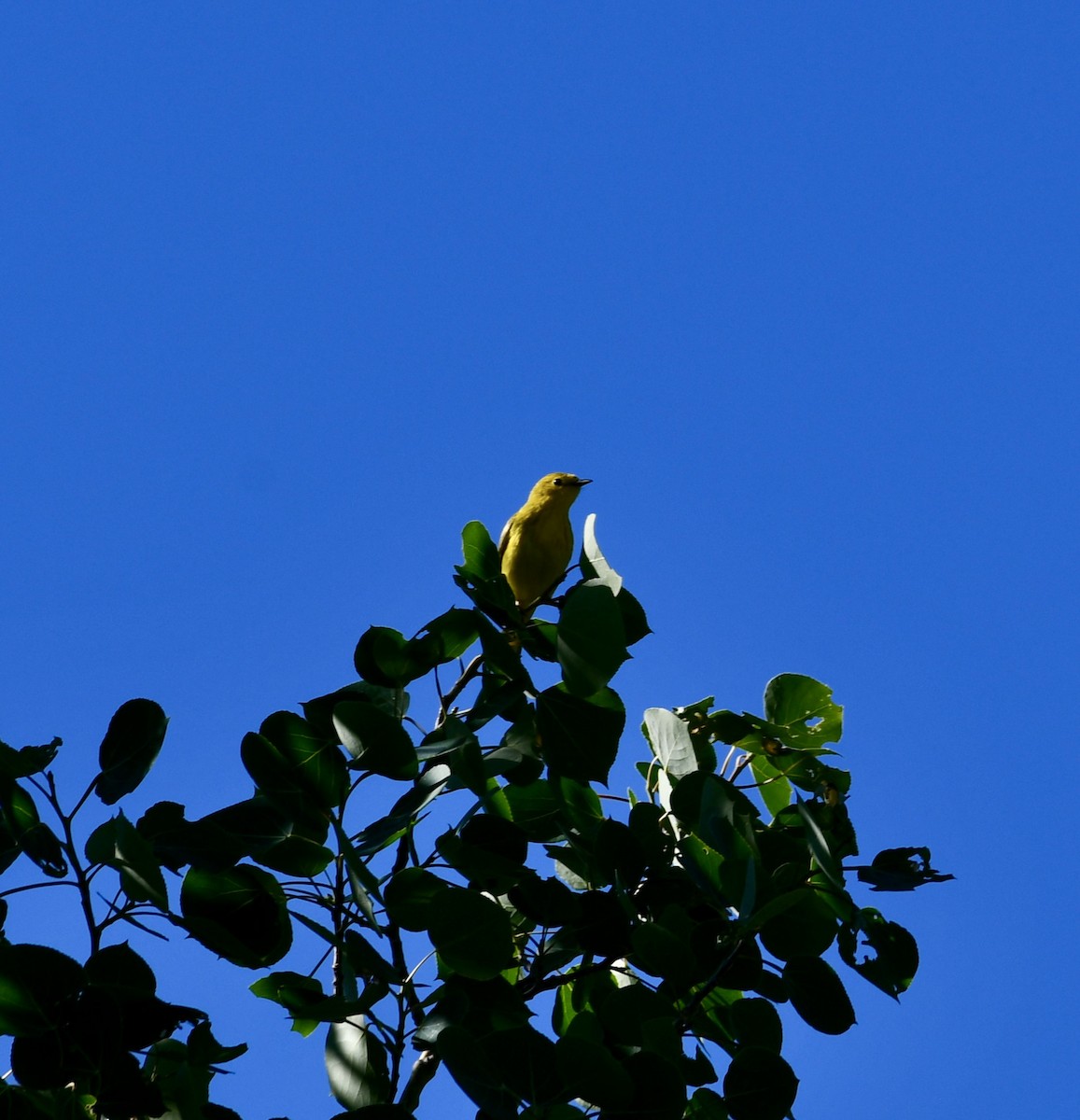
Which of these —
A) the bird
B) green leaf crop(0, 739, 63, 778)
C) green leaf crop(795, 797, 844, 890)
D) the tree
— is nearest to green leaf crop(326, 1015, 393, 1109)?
the tree

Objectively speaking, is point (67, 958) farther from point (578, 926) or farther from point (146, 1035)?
point (578, 926)

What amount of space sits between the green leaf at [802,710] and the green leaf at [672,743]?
0.27 m

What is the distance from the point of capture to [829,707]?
2.99 meters

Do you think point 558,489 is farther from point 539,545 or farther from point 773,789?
point 773,789

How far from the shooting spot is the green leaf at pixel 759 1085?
87.0 inches

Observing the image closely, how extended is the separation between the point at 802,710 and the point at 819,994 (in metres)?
0.72

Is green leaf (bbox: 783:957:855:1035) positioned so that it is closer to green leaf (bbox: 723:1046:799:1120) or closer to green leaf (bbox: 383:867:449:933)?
green leaf (bbox: 723:1046:799:1120)

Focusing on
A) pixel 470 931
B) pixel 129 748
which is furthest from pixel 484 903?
pixel 129 748

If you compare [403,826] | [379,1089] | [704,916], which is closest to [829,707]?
[704,916]

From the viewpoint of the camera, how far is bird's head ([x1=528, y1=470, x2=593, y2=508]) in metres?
6.27

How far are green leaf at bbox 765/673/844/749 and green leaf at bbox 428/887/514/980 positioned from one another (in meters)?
0.95

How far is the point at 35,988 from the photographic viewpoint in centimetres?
222

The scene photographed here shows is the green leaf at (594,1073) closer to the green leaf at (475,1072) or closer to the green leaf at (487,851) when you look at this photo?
the green leaf at (475,1072)

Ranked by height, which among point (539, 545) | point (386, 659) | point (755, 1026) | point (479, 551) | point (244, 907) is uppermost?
Answer: point (539, 545)
